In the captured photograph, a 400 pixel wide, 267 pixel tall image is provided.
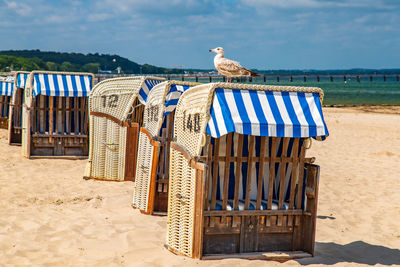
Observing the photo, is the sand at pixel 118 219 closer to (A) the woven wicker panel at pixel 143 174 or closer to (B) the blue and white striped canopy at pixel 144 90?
(A) the woven wicker panel at pixel 143 174

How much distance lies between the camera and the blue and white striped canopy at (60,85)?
12836 mm

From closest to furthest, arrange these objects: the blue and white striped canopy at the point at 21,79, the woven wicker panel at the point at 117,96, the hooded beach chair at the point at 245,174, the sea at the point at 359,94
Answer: the hooded beach chair at the point at 245,174, the woven wicker panel at the point at 117,96, the blue and white striped canopy at the point at 21,79, the sea at the point at 359,94

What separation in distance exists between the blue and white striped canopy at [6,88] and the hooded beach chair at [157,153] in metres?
12.0

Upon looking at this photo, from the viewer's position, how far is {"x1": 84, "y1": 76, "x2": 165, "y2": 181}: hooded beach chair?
10250 millimetres

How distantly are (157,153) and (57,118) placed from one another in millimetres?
6640

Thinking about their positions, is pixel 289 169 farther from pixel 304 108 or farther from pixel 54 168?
pixel 54 168

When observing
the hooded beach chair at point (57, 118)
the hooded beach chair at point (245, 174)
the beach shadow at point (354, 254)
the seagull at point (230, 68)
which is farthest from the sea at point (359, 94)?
the hooded beach chair at point (245, 174)

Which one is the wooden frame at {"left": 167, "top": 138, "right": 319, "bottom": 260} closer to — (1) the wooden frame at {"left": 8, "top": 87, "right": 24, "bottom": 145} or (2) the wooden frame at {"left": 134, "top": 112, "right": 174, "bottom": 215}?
(2) the wooden frame at {"left": 134, "top": 112, "right": 174, "bottom": 215}

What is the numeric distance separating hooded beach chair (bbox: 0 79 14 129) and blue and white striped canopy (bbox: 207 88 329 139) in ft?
49.8

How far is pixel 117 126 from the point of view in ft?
34.2

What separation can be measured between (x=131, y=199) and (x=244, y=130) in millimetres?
4474

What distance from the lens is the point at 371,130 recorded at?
843 inches

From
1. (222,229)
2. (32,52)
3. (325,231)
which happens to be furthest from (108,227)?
(32,52)

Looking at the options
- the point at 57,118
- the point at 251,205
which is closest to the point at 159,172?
the point at 251,205
